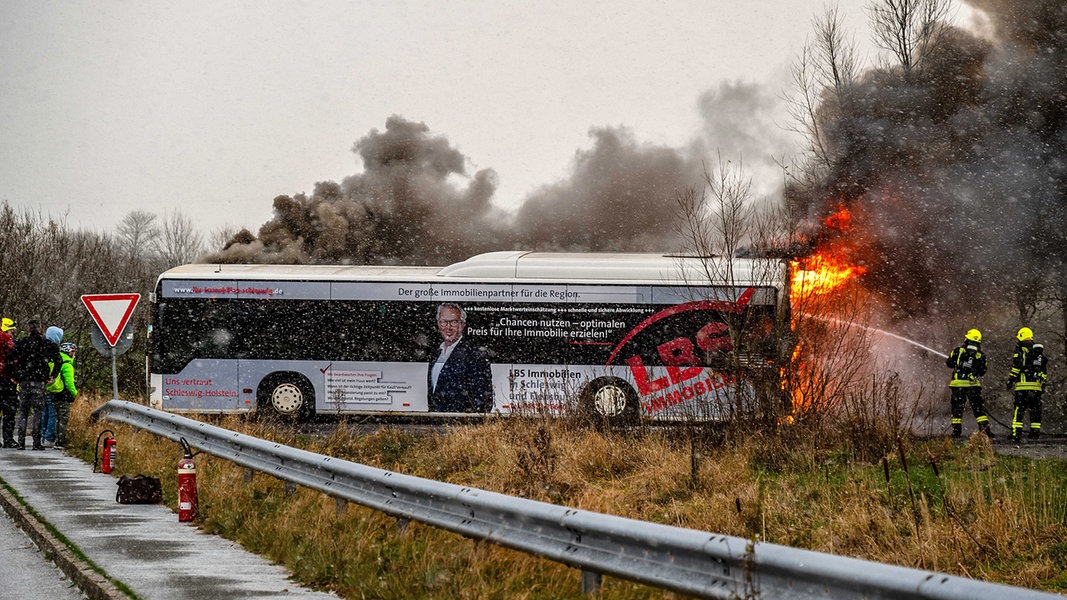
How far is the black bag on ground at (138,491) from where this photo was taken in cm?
1052

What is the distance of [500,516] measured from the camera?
6.54 meters

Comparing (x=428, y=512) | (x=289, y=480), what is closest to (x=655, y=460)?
(x=289, y=480)

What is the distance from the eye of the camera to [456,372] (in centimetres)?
1991

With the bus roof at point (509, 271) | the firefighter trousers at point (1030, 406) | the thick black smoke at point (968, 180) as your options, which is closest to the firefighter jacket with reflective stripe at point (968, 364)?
the firefighter trousers at point (1030, 406)

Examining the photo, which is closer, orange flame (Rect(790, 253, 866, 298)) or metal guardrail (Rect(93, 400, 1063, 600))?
metal guardrail (Rect(93, 400, 1063, 600))

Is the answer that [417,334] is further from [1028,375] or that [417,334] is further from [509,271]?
[1028,375]

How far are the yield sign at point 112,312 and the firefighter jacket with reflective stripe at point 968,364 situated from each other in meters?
11.6

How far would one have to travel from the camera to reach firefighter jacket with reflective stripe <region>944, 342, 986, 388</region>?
663 inches

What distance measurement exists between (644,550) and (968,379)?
516 inches

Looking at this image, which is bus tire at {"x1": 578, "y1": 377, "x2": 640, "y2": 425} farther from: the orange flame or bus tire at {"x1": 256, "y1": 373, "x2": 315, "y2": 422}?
bus tire at {"x1": 256, "y1": 373, "x2": 315, "y2": 422}

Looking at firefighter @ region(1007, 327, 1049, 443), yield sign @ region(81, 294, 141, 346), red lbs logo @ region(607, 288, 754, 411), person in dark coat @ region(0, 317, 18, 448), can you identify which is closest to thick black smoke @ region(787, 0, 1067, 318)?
red lbs logo @ region(607, 288, 754, 411)

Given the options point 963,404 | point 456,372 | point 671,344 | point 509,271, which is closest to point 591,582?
point 963,404

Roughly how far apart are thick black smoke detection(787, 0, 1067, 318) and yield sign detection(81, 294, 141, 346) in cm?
1608

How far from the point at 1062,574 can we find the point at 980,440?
259 inches
